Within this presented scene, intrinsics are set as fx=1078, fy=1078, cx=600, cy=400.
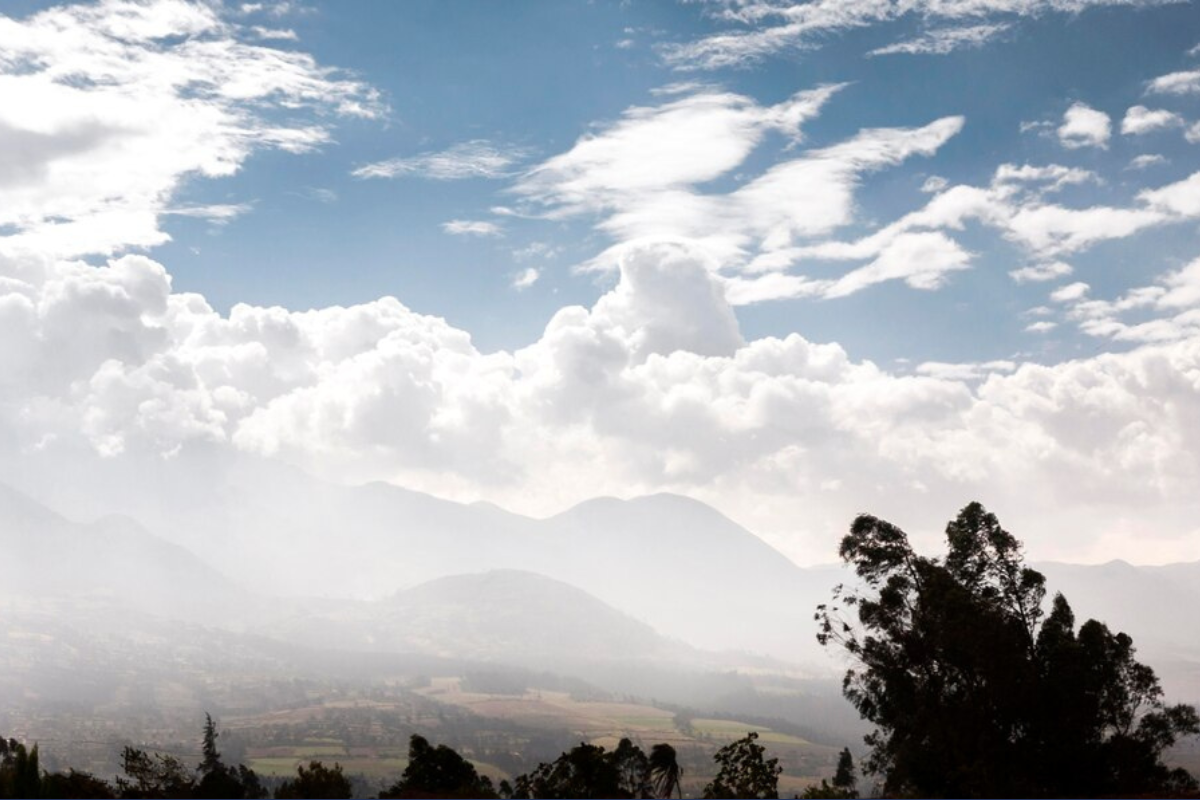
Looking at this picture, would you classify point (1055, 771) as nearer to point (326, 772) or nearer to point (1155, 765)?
point (1155, 765)

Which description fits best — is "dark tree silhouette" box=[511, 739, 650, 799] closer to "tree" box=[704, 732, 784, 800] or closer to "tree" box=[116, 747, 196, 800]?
"tree" box=[704, 732, 784, 800]

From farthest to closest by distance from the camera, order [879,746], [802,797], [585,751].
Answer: [585,751]
[879,746]
[802,797]

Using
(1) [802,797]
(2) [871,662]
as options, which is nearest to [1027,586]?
(2) [871,662]

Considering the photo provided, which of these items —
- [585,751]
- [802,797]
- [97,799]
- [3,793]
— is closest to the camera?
[3,793]

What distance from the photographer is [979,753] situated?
167 ft

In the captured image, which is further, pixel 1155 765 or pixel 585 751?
pixel 585 751

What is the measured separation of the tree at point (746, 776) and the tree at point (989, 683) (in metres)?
7.33

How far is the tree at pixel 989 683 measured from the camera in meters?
51.7

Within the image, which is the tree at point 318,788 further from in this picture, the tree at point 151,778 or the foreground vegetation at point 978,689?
the tree at point 151,778

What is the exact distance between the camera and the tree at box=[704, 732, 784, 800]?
6050cm

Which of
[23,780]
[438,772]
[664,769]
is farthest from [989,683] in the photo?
[23,780]

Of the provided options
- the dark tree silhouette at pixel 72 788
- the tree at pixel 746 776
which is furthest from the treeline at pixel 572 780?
the dark tree silhouette at pixel 72 788

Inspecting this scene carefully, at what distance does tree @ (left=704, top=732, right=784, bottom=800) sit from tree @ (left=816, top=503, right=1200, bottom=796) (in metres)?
7.33

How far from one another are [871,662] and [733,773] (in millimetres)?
12158
